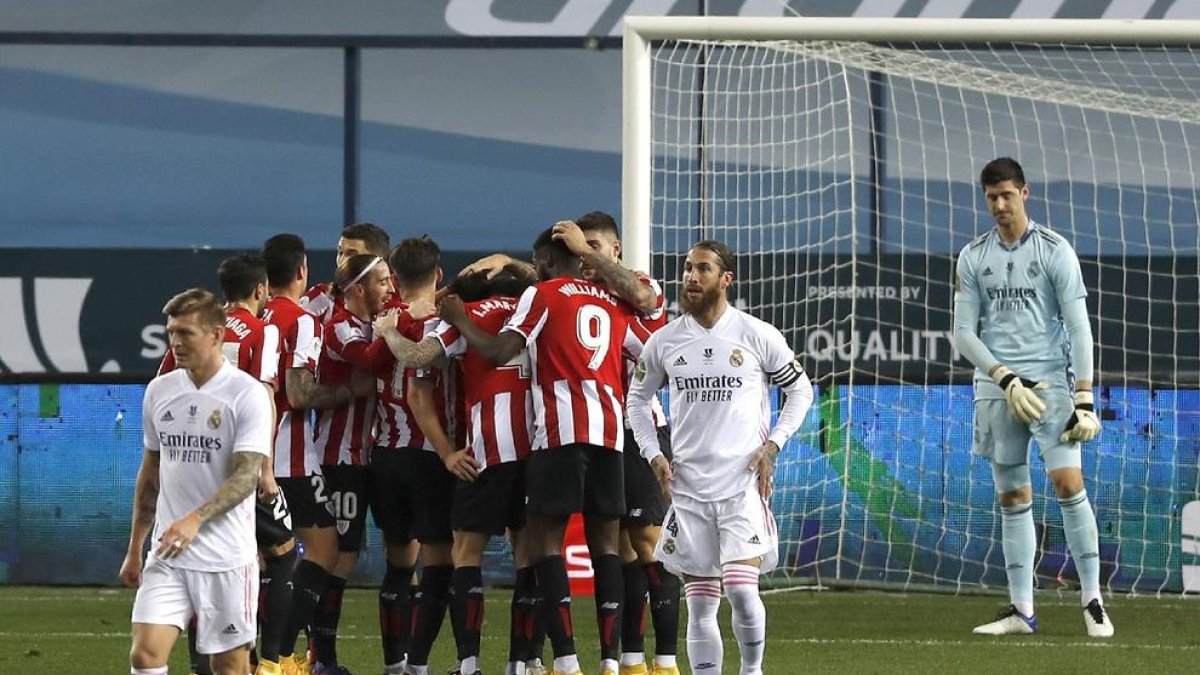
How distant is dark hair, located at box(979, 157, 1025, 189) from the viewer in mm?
8750

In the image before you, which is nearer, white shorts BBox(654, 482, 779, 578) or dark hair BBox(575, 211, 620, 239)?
white shorts BBox(654, 482, 779, 578)

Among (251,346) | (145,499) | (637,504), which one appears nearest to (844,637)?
(637,504)

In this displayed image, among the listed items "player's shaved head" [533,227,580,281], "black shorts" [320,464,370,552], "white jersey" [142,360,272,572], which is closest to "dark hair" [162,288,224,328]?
"white jersey" [142,360,272,572]

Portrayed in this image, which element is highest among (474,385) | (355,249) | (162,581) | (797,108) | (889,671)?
(797,108)

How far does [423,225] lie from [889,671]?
9.24 metres

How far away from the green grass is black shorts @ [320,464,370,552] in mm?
583

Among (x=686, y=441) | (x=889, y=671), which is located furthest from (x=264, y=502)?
(x=889, y=671)

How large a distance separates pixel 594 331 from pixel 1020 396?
243 cm

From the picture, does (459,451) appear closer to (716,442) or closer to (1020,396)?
(716,442)

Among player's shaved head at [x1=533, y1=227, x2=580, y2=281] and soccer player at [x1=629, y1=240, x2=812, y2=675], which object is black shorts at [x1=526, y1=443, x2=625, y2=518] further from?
player's shaved head at [x1=533, y1=227, x2=580, y2=281]

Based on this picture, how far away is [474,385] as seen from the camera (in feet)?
24.3

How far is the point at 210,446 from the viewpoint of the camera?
5820mm

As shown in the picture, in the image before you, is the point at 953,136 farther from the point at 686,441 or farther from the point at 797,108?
the point at 686,441

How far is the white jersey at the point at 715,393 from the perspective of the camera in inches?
267
